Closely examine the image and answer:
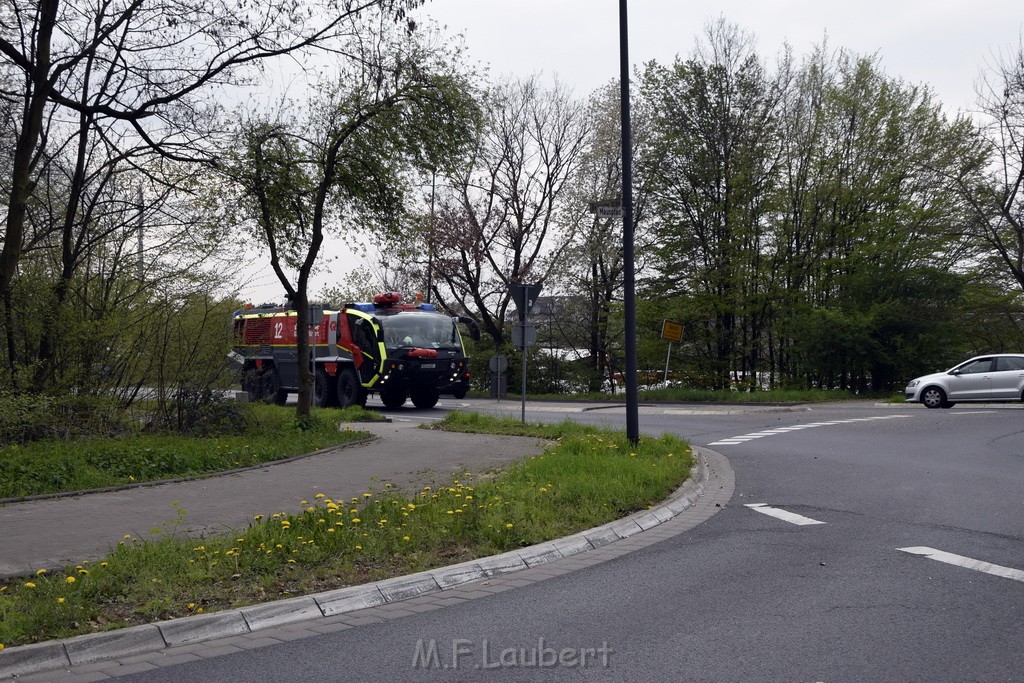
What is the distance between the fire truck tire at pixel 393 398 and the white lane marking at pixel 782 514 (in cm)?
1955

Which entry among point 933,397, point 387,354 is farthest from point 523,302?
point 933,397

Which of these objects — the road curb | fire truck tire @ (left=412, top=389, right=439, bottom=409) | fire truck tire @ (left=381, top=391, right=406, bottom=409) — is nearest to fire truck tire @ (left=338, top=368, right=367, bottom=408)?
fire truck tire @ (left=381, top=391, right=406, bottom=409)

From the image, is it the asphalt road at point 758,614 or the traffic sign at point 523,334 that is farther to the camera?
the traffic sign at point 523,334

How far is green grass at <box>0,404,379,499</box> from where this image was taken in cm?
1057

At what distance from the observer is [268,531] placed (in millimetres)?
7707

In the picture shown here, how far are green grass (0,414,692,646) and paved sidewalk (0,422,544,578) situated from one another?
35 cm

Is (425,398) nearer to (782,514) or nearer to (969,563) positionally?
(782,514)

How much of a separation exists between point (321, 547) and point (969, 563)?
4759 mm

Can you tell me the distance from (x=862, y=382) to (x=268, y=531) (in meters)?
31.3

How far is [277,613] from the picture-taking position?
6051mm

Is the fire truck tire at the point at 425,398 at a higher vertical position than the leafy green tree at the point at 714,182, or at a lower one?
lower

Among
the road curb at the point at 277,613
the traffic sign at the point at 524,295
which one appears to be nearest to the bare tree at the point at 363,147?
the traffic sign at the point at 524,295

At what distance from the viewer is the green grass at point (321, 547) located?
19.5 ft

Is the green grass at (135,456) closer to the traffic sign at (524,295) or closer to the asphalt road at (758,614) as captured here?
the traffic sign at (524,295)
